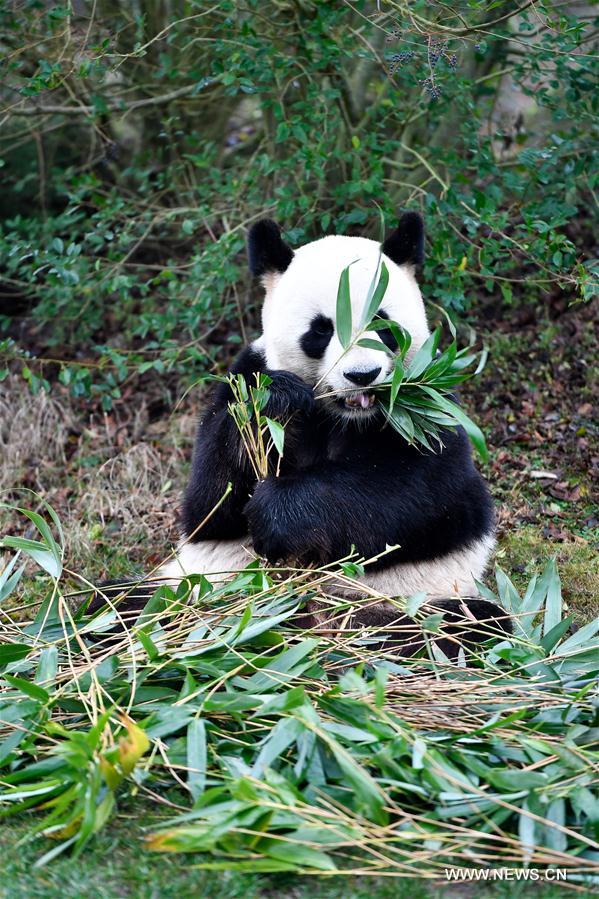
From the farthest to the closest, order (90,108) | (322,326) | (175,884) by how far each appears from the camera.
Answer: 1. (90,108)
2. (322,326)
3. (175,884)

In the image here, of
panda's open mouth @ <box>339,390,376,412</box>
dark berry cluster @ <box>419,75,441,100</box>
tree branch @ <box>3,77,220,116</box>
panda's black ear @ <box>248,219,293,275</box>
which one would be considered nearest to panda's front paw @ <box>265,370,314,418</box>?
panda's open mouth @ <box>339,390,376,412</box>

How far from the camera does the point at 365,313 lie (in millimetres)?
3795

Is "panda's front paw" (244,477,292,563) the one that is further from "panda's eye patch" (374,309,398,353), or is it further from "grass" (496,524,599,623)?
"grass" (496,524,599,623)

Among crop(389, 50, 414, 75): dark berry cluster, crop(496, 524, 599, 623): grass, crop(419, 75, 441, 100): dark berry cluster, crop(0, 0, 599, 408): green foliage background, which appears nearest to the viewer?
crop(389, 50, 414, 75): dark berry cluster

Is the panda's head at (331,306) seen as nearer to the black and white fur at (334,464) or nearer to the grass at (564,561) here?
the black and white fur at (334,464)

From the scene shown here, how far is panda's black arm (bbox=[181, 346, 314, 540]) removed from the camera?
4.00 meters

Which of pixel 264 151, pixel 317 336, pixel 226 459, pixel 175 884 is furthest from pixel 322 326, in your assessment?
pixel 264 151

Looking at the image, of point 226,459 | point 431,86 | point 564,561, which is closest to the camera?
point 226,459

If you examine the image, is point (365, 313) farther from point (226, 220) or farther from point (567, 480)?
point (226, 220)

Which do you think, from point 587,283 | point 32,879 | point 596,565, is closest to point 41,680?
point 32,879

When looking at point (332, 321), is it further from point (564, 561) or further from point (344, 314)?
point (564, 561)

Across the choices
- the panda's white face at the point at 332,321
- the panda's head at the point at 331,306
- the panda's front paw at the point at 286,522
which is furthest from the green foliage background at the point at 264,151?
the panda's front paw at the point at 286,522

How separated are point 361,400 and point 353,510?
0.44 m

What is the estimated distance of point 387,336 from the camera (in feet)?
13.4
